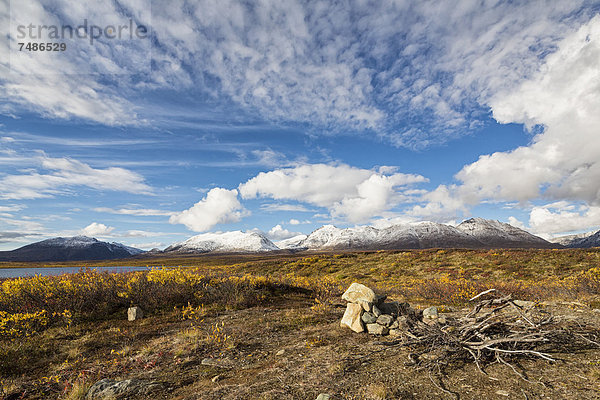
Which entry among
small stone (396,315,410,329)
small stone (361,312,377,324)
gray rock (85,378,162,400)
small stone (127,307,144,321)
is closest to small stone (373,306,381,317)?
small stone (361,312,377,324)

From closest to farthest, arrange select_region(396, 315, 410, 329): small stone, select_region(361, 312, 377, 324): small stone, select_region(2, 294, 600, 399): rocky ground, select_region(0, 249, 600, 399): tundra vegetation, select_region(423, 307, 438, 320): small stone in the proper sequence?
1. select_region(2, 294, 600, 399): rocky ground
2. select_region(0, 249, 600, 399): tundra vegetation
3. select_region(396, 315, 410, 329): small stone
4. select_region(423, 307, 438, 320): small stone
5. select_region(361, 312, 377, 324): small stone

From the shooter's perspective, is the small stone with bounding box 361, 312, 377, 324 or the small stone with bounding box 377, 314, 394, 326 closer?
→ the small stone with bounding box 377, 314, 394, 326

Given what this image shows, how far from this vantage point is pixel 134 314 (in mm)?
10906

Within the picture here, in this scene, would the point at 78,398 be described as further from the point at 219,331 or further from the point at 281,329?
the point at 281,329

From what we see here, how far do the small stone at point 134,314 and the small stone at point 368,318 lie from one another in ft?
29.2

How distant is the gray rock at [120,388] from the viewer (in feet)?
17.8

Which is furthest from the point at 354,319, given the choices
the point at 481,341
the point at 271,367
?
the point at 481,341

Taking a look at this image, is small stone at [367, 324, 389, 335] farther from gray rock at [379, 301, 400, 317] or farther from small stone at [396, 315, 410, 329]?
gray rock at [379, 301, 400, 317]

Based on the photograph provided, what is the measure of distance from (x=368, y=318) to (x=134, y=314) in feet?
29.9

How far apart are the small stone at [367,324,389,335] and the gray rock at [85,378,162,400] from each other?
5985mm

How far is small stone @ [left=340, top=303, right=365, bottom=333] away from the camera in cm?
885

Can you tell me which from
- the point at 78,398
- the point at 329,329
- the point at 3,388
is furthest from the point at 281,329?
the point at 3,388

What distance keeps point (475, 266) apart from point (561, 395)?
2953 centimetres

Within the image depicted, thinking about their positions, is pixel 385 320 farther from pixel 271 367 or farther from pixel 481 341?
pixel 271 367
